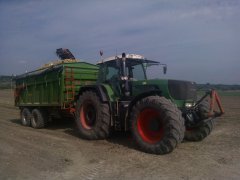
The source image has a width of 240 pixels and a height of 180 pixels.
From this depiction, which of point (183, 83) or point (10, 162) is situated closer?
point (10, 162)

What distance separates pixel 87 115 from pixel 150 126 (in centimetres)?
271

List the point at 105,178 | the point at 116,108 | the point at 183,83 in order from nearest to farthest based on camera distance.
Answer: the point at 105,178, the point at 183,83, the point at 116,108

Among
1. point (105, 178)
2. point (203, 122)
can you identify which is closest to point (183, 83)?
point (203, 122)

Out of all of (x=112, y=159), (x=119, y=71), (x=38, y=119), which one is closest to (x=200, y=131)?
(x=119, y=71)

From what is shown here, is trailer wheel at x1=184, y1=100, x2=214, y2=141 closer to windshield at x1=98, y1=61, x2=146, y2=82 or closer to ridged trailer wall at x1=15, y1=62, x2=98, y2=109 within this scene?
windshield at x1=98, y1=61, x2=146, y2=82

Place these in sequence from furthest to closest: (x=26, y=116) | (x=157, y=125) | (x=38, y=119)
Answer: (x=26, y=116), (x=38, y=119), (x=157, y=125)

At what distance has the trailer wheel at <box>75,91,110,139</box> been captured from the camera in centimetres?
898

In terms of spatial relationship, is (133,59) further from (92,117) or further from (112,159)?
(112,159)

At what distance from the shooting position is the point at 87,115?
989 centimetres

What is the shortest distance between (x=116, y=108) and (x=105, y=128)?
0.63m

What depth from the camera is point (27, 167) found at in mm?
6410

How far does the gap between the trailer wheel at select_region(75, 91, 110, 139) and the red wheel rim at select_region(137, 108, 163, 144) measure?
132 cm

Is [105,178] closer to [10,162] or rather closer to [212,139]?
[10,162]

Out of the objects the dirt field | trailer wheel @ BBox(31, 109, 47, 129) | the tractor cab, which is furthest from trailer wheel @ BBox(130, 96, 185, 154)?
trailer wheel @ BBox(31, 109, 47, 129)
